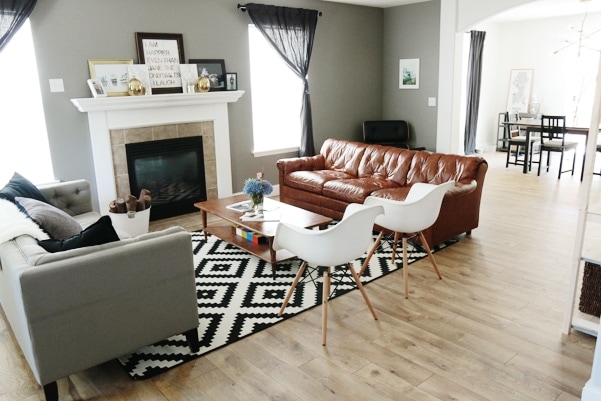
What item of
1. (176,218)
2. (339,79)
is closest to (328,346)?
(176,218)

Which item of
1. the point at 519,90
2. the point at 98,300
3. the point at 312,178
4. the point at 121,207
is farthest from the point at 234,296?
the point at 519,90

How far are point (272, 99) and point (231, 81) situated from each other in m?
0.78

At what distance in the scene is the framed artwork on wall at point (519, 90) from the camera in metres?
9.50

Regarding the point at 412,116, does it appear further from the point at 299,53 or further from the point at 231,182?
the point at 231,182

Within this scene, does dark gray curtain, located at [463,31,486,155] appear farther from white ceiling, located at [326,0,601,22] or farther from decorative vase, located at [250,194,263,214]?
decorative vase, located at [250,194,263,214]

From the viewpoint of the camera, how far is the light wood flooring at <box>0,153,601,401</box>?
2.41 metres

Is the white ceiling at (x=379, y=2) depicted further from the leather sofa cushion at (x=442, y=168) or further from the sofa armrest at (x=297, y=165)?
the leather sofa cushion at (x=442, y=168)

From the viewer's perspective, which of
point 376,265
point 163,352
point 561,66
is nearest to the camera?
point 163,352

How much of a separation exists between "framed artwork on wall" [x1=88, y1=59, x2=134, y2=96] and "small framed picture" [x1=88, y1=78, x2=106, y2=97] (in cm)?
4

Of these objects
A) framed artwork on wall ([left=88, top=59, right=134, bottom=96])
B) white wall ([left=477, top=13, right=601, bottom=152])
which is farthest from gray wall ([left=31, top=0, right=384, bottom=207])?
white wall ([left=477, top=13, right=601, bottom=152])

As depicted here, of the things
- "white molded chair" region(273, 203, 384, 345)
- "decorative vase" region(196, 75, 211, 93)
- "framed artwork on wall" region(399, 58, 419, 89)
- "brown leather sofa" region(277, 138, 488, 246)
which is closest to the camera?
"white molded chair" region(273, 203, 384, 345)

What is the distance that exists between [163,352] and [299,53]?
466 cm

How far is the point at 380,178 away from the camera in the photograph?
5125mm

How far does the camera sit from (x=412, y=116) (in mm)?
7270
